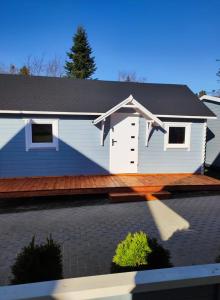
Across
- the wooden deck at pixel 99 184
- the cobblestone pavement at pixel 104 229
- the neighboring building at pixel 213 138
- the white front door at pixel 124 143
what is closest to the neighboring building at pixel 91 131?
the white front door at pixel 124 143

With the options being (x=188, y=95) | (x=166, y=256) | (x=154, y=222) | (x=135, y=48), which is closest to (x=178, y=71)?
(x=135, y=48)

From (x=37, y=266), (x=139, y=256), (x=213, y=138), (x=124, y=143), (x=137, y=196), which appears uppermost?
(x=213, y=138)

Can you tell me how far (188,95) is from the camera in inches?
450

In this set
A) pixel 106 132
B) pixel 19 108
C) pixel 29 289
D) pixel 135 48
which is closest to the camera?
pixel 29 289

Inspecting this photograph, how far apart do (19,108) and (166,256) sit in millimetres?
7244

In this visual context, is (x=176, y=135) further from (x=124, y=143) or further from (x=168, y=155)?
(x=124, y=143)

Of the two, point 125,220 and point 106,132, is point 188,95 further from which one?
point 125,220

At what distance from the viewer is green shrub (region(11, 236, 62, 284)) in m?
2.74

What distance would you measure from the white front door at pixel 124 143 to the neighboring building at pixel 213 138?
576 centimetres

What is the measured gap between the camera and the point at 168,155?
9836 millimetres

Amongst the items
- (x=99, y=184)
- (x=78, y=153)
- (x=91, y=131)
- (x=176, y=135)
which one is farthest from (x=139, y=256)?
(x=176, y=135)

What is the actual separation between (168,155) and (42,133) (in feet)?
16.4

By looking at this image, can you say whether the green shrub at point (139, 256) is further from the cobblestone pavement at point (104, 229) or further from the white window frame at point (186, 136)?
the white window frame at point (186, 136)

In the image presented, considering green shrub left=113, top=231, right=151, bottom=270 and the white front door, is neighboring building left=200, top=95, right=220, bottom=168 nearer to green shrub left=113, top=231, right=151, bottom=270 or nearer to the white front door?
the white front door
